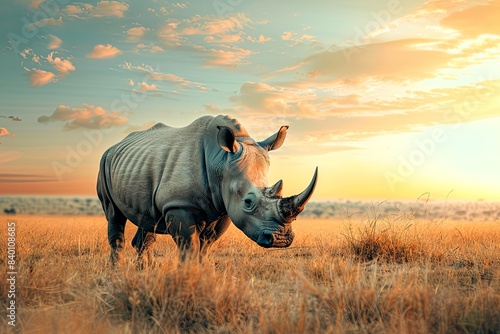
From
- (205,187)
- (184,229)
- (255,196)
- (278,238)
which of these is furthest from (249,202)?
(184,229)

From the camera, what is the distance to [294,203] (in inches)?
248

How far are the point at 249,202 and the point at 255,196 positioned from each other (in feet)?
0.42

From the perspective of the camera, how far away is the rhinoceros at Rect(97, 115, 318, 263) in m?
6.61

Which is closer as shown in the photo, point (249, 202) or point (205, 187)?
point (249, 202)

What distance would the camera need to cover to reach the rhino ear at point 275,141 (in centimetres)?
807

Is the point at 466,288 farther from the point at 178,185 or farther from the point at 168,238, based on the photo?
the point at 168,238

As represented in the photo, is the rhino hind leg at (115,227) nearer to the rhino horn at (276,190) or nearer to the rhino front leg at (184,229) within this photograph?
the rhino front leg at (184,229)

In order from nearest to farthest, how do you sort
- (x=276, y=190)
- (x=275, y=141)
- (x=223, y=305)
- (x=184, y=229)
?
(x=223, y=305), (x=276, y=190), (x=184, y=229), (x=275, y=141)

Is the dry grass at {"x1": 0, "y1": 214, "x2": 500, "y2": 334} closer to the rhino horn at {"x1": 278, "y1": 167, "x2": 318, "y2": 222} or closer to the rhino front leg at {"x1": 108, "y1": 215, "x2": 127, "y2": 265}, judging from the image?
the rhino horn at {"x1": 278, "y1": 167, "x2": 318, "y2": 222}

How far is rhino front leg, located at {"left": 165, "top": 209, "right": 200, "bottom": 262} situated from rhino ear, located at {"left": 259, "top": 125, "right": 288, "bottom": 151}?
4.83ft

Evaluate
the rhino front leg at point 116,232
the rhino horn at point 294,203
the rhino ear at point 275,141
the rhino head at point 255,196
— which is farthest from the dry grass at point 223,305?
the rhino front leg at point 116,232

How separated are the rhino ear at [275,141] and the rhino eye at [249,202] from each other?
1.37 m

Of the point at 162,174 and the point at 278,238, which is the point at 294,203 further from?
the point at 162,174

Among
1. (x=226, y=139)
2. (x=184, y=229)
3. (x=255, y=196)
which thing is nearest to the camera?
(x=255, y=196)
